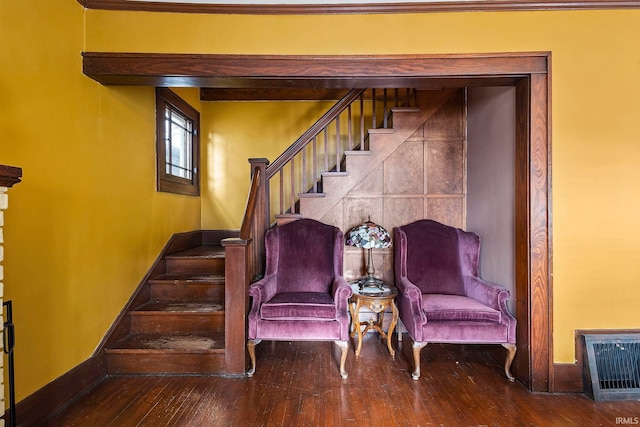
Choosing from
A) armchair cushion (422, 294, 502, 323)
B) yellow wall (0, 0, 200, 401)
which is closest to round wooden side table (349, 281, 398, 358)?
armchair cushion (422, 294, 502, 323)

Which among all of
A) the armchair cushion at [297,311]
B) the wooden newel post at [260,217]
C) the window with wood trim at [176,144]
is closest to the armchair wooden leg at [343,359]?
the armchair cushion at [297,311]

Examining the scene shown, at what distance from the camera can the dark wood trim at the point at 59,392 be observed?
1967 mm

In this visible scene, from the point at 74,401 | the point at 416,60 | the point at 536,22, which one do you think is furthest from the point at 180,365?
the point at 536,22

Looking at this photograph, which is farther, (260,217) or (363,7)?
(260,217)

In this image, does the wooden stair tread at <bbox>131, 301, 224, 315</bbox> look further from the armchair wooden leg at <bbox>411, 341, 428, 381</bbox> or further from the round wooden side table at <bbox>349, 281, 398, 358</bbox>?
the armchair wooden leg at <bbox>411, 341, 428, 381</bbox>

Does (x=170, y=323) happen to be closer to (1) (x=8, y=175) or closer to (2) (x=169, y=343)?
(2) (x=169, y=343)

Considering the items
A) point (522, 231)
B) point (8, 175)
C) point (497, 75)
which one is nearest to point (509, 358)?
point (522, 231)

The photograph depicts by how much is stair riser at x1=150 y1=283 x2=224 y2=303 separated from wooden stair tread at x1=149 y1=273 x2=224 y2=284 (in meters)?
0.04

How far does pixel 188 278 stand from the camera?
335 cm

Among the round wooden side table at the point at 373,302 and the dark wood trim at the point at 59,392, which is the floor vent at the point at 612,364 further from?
the dark wood trim at the point at 59,392

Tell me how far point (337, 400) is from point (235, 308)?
39.9 inches

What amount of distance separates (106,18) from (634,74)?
12.9 feet

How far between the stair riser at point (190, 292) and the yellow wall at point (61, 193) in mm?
323

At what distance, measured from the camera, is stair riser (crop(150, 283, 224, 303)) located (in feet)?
10.6
